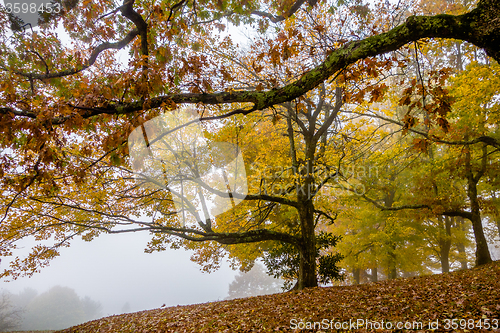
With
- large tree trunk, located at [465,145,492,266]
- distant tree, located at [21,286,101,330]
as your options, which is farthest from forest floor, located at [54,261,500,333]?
distant tree, located at [21,286,101,330]

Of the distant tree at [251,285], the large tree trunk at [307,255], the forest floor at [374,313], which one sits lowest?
the distant tree at [251,285]

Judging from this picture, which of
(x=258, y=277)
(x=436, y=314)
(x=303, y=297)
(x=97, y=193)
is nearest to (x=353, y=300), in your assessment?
(x=303, y=297)

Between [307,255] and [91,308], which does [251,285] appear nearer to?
[91,308]

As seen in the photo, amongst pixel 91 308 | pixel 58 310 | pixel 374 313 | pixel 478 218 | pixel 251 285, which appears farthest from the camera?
pixel 91 308

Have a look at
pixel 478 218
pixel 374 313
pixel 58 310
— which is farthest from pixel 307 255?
pixel 58 310

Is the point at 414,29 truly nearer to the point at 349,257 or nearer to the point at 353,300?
the point at 353,300

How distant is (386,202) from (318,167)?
26.1 ft

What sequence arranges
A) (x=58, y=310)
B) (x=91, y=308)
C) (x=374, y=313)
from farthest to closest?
(x=91, y=308) → (x=58, y=310) → (x=374, y=313)

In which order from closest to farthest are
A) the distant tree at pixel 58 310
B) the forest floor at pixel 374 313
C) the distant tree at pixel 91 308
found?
the forest floor at pixel 374 313, the distant tree at pixel 58 310, the distant tree at pixel 91 308

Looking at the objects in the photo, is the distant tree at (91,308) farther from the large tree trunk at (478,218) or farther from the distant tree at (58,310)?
the large tree trunk at (478,218)

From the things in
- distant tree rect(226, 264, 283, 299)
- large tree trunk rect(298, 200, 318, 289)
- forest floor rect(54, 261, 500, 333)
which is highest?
large tree trunk rect(298, 200, 318, 289)

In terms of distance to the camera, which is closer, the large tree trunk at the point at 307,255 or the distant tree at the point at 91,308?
the large tree trunk at the point at 307,255

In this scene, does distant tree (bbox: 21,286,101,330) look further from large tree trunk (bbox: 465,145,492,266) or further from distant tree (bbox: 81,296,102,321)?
large tree trunk (bbox: 465,145,492,266)

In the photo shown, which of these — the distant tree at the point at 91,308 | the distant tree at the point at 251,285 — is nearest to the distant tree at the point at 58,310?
the distant tree at the point at 91,308
